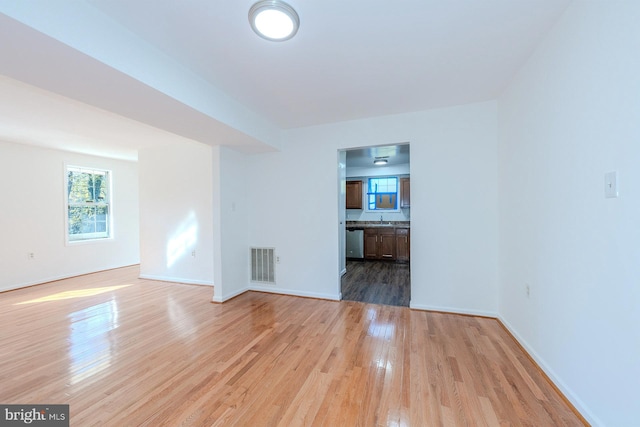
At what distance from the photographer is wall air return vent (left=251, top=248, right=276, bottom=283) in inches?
164

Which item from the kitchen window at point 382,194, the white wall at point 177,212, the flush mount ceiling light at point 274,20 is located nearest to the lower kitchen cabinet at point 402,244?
the kitchen window at point 382,194

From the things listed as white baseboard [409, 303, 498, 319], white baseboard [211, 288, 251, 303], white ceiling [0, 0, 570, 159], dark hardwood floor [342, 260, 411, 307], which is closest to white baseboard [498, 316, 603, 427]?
white baseboard [409, 303, 498, 319]

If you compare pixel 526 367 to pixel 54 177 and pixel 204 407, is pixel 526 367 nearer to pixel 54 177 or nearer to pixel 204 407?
pixel 204 407

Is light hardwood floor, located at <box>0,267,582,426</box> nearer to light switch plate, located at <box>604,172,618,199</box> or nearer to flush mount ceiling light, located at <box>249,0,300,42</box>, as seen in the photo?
light switch plate, located at <box>604,172,618,199</box>

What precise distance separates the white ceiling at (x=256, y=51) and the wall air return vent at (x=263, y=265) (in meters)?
2.08

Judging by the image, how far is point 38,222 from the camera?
185 inches

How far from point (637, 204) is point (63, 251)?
7543 mm

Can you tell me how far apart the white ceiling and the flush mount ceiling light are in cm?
7

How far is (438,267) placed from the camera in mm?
3277

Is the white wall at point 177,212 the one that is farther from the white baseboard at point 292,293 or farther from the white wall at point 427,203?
the white wall at point 427,203

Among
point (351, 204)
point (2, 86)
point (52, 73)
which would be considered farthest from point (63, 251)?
point (351, 204)

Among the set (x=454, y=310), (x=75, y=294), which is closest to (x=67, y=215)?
(x=75, y=294)

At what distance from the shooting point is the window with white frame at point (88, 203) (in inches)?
207

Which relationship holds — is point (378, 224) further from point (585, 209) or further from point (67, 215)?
point (67, 215)
